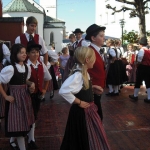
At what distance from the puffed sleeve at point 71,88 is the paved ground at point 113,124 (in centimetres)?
168

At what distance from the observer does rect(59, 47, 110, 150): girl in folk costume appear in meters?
3.14

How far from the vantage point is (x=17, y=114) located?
386cm

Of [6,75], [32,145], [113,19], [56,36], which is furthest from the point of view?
[56,36]

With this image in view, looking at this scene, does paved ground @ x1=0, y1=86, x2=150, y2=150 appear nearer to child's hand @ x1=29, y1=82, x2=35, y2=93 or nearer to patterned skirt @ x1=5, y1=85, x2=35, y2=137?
patterned skirt @ x1=5, y1=85, x2=35, y2=137

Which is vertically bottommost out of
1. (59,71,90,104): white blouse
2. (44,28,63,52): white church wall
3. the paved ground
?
the paved ground

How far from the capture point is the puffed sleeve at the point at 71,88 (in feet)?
9.96

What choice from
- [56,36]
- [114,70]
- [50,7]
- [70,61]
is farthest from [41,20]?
[70,61]

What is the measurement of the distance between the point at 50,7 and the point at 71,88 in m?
68.6

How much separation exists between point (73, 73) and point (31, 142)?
1.68 meters

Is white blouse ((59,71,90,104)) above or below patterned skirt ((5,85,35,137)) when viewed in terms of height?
above

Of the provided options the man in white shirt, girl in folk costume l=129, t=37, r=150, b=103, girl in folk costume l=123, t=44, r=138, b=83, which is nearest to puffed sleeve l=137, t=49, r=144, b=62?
girl in folk costume l=129, t=37, r=150, b=103

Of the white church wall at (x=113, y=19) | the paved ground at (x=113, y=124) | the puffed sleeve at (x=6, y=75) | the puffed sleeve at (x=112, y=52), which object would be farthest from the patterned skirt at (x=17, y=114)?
the white church wall at (x=113, y=19)

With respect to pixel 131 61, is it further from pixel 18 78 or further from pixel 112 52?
pixel 18 78

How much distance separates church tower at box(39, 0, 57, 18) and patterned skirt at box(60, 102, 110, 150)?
66.9 metres
